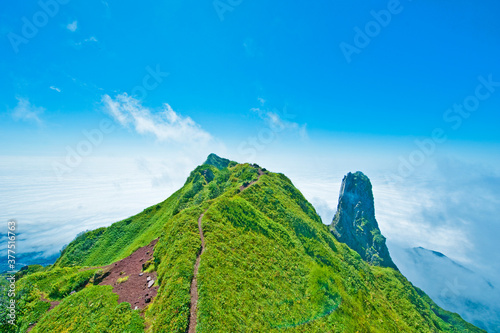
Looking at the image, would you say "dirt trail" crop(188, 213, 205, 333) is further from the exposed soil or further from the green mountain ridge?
the exposed soil

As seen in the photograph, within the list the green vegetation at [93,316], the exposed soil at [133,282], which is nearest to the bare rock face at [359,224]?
the exposed soil at [133,282]

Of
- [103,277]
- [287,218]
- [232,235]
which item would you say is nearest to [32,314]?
[103,277]

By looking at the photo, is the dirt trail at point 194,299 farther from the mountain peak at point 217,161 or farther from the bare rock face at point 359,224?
the bare rock face at point 359,224

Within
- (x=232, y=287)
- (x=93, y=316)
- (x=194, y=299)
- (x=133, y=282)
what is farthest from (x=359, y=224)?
(x=93, y=316)

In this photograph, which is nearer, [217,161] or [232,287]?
[232,287]

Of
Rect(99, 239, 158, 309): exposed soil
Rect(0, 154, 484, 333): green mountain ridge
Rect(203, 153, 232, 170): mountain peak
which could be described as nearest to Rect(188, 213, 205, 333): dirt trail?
Rect(0, 154, 484, 333): green mountain ridge

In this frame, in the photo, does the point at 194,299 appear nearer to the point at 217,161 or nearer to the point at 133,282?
the point at 133,282
